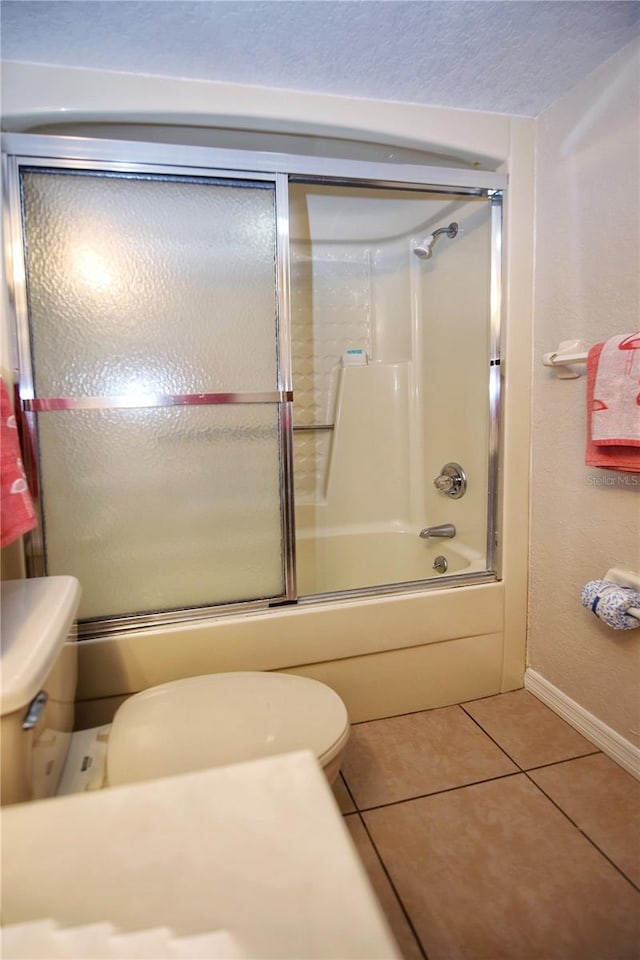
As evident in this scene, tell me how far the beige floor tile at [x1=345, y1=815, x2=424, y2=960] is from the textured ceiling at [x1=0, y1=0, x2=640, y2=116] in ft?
6.71

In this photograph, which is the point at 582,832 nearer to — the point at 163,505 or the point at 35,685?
the point at 35,685

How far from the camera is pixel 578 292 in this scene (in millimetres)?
1592

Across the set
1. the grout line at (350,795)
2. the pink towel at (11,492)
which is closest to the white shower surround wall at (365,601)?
the grout line at (350,795)

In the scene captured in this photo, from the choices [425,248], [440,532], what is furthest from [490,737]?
[425,248]

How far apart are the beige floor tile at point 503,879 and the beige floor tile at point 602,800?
0.13 ft

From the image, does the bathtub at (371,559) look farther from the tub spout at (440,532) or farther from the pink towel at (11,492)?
the pink towel at (11,492)

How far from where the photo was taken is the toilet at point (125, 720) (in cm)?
83

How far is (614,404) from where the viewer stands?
137 cm

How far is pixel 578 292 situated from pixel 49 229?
1572 millimetres

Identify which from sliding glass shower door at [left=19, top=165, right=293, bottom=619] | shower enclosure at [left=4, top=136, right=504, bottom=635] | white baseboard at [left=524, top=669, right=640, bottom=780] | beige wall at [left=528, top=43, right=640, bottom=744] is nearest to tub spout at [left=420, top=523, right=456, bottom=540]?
shower enclosure at [left=4, top=136, right=504, bottom=635]

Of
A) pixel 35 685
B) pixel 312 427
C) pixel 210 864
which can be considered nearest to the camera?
pixel 210 864

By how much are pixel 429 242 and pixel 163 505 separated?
159 cm

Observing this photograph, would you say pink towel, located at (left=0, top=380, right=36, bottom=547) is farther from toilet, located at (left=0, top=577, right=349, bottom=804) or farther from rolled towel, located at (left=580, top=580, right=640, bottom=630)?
rolled towel, located at (left=580, top=580, right=640, bottom=630)

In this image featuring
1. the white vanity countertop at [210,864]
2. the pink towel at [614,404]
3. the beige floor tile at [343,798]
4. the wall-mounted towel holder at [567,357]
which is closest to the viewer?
the white vanity countertop at [210,864]
